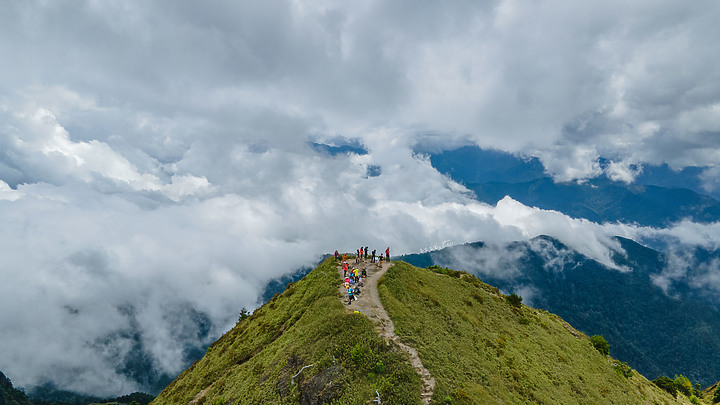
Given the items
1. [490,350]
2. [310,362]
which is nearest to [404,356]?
[310,362]

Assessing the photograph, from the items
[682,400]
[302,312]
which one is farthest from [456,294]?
[682,400]

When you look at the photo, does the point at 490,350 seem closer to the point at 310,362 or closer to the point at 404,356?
the point at 404,356

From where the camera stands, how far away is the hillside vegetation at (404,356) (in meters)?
28.5

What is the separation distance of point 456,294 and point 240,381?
114 ft

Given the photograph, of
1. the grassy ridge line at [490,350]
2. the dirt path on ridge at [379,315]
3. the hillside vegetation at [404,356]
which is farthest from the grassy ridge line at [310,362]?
the grassy ridge line at [490,350]

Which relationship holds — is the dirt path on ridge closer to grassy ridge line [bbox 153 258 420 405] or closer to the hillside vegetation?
the hillside vegetation

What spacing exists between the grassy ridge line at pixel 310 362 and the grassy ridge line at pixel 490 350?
13.7 ft

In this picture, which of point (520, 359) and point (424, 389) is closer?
point (424, 389)

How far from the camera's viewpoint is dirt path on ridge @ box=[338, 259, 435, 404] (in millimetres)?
28125

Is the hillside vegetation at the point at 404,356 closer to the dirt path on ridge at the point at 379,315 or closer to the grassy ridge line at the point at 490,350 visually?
the grassy ridge line at the point at 490,350

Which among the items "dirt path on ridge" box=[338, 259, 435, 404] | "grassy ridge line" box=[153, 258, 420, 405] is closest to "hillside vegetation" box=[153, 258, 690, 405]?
"grassy ridge line" box=[153, 258, 420, 405]

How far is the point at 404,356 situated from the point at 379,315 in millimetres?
7011

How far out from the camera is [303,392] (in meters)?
28.7

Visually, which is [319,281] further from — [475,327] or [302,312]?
[475,327]
